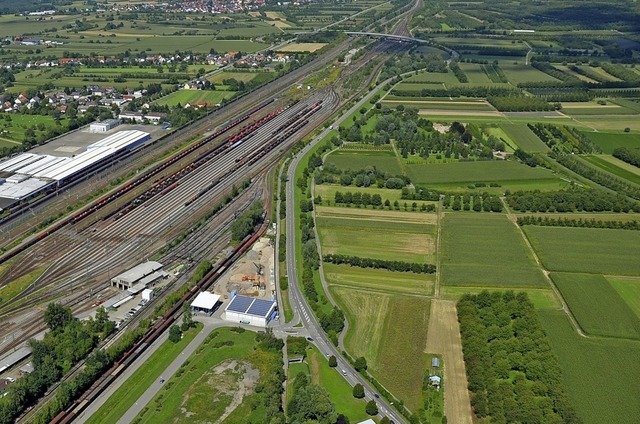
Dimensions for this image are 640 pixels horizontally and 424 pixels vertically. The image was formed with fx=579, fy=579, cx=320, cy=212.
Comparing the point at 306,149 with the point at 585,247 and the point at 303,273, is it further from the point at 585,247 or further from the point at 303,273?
the point at 585,247

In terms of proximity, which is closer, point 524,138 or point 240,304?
point 240,304

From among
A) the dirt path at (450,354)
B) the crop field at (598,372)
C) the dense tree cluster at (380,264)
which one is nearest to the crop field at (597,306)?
the crop field at (598,372)

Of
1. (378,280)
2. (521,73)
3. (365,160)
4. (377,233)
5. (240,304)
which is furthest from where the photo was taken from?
(521,73)

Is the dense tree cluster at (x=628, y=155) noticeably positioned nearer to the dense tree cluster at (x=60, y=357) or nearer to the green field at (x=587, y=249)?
the green field at (x=587, y=249)

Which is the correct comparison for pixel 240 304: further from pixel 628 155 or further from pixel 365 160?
pixel 628 155

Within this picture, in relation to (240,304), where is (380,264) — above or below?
above

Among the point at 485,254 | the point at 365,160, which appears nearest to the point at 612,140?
the point at 365,160

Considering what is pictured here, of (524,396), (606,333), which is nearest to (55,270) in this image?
(524,396)
